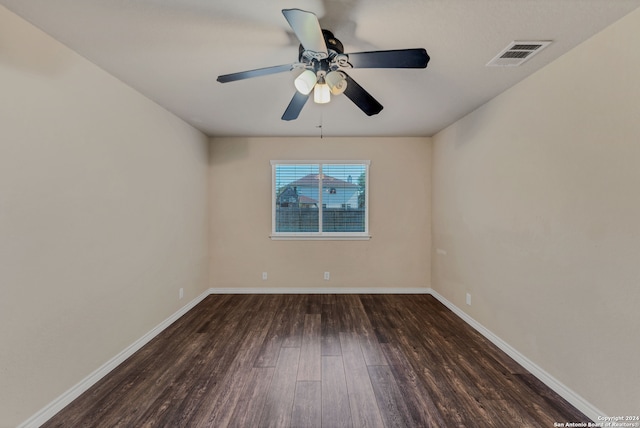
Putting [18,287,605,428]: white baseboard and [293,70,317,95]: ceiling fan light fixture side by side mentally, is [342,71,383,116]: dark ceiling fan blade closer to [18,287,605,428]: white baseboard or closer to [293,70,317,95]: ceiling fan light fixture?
[293,70,317,95]: ceiling fan light fixture

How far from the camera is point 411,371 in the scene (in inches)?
84.1

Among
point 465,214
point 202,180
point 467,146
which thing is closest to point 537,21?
point 467,146

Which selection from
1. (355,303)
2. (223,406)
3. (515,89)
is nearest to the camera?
(223,406)

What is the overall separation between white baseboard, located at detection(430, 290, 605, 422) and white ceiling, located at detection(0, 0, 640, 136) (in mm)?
2379

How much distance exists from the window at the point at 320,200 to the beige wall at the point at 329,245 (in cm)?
12

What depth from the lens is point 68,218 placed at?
1.82 metres

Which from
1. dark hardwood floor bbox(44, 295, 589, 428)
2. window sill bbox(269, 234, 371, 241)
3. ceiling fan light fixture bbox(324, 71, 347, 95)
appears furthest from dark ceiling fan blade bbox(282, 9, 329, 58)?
window sill bbox(269, 234, 371, 241)

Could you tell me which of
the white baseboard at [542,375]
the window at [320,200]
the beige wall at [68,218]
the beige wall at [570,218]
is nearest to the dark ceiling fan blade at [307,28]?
the beige wall at [68,218]

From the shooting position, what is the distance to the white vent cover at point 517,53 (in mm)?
1746

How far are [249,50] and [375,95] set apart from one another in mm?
1262

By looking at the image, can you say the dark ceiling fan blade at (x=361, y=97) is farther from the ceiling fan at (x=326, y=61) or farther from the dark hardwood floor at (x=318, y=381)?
the dark hardwood floor at (x=318, y=381)

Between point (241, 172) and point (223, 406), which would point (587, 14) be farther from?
point (241, 172)

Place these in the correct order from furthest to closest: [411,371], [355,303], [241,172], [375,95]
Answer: [241,172] → [355,303] → [375,95] → [411,371]

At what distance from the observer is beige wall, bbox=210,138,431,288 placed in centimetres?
409
